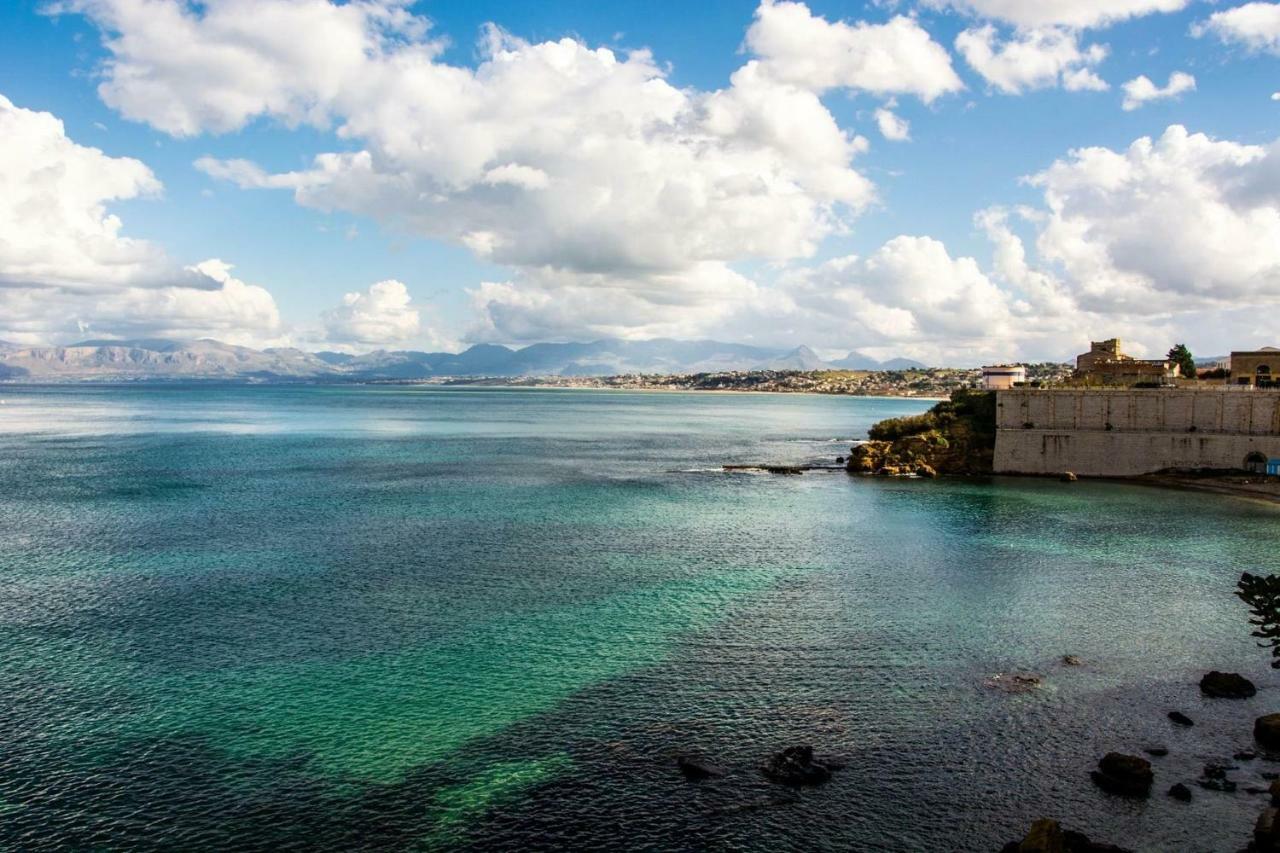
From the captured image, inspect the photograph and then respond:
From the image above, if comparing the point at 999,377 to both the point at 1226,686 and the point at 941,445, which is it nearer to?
the point at 941,445

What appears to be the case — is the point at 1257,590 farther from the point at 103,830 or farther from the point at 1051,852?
the point at 103,830

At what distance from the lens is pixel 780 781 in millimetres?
25344

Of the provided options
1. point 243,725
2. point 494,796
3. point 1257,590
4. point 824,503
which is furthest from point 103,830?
point 824,503

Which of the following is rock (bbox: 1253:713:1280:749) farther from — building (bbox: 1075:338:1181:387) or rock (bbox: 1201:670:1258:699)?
building (bbox: 1075:338:1181:387)

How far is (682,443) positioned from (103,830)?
124192 mm

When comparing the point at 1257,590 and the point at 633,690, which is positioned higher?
the point at 1257,590

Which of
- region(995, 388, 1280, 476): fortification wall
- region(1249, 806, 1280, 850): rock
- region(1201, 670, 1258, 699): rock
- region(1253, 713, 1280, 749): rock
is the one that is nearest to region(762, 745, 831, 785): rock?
region(1249, 806, 1280, 850): rock

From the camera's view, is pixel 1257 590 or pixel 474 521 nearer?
pixel 1257 590

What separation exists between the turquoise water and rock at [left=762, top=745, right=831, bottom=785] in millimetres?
574

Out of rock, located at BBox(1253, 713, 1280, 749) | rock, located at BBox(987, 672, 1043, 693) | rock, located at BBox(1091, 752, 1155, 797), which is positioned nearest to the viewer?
rock, located at BBox(1091, 752, 1155, 797)

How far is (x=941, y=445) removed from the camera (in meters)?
104

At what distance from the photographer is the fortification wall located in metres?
88.8

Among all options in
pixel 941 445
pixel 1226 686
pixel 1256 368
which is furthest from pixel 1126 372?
pixel 1226 686

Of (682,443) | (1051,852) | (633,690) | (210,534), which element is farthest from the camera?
(682,443)
